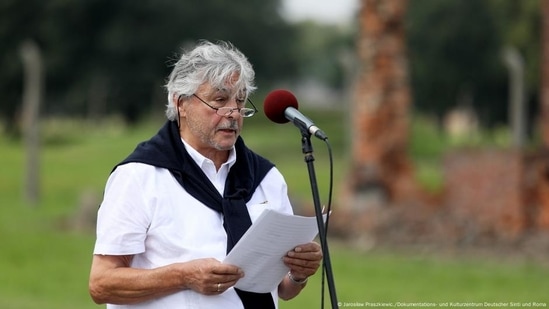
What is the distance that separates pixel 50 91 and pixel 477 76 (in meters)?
19.4

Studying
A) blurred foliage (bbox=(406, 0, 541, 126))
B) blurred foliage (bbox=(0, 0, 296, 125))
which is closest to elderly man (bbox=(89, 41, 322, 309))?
blurred foliage (bbox=(0, 0, 296, 125))

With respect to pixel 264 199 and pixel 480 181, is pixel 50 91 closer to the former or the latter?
pixel 480 181

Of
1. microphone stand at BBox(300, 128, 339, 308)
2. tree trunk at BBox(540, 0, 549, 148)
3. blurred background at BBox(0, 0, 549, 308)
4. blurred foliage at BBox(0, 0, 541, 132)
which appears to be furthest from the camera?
blurred foliage at BBox(0, 0, 541, 132)

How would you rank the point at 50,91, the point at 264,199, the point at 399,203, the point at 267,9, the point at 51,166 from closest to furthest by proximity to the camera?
the point at 264,199
the point at 399,203
the point at 51,166
the point at 50,91
the point at 267,9

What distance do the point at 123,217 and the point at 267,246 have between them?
52cm

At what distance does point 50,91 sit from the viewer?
191ft

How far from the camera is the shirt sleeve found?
4676 mm

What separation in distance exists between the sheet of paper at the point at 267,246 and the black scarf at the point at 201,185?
81mm

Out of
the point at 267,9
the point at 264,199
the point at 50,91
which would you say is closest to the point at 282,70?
the point at 267,9

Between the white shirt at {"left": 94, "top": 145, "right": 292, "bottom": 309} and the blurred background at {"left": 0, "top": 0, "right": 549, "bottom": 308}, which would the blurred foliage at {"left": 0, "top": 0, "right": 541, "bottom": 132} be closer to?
the blurred background at {"left": 0, "top": 0, "right": 549, "bottom": 308}

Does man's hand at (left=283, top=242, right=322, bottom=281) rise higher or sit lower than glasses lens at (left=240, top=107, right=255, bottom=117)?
lower

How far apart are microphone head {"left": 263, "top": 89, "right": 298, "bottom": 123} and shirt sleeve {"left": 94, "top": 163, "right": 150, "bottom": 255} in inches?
21.7

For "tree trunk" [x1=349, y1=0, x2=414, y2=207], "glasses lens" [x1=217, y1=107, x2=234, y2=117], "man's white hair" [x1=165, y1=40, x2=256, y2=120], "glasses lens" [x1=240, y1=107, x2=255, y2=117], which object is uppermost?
"man's white hair" [x1=165, y1=40, x2=256, y2=120]

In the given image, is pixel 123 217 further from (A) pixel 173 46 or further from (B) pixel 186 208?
(A) pixel 173 46
